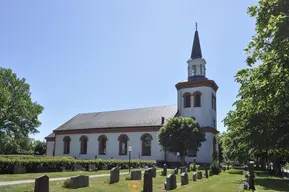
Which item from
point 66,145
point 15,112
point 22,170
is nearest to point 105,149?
point 66,145

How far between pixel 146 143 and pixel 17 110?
2075 centimetres

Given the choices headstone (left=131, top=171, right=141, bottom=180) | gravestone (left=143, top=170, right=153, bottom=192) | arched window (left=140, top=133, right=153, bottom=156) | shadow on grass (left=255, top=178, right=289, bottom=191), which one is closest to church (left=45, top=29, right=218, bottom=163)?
arched window (left=140, top=133, right=153, bottom=156)

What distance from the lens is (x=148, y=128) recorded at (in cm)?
4338

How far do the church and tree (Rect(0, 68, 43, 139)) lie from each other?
9.94m

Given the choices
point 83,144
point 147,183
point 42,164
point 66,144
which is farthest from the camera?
point 66,144

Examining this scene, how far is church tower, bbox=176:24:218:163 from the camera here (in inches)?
1644

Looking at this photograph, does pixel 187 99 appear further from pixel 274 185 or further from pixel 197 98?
pixel 274 185

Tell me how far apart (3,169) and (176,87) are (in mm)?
30296

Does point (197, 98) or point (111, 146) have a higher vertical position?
point (197, 98)

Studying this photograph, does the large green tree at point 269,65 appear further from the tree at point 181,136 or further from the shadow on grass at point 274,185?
the tree at point 181,136

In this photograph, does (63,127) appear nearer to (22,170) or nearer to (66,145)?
(66,145)

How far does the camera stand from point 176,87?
4534 centimetres

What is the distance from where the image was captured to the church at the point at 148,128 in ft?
138

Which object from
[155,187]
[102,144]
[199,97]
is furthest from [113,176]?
[102,144]
